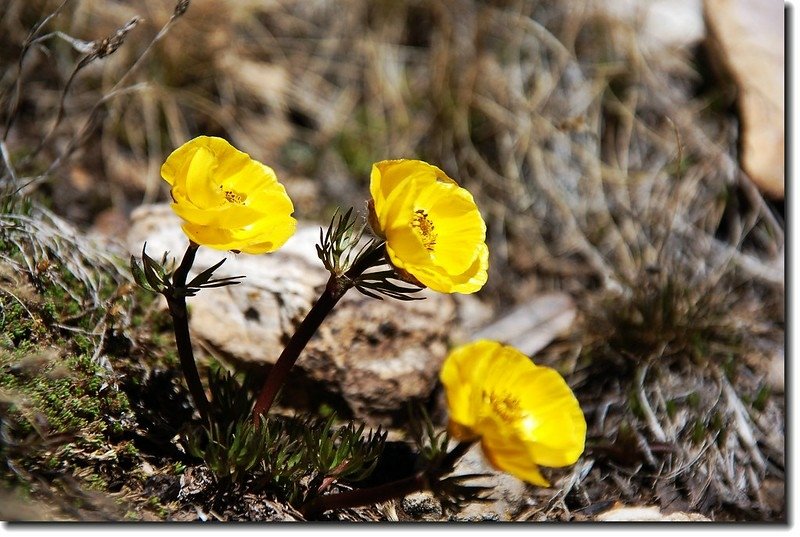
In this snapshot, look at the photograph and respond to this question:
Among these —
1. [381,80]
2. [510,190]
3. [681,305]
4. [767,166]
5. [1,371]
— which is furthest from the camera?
[381,80]

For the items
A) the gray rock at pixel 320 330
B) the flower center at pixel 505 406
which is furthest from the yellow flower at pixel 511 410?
the gray rock at pixel 320 330

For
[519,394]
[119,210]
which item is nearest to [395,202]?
[519,394]

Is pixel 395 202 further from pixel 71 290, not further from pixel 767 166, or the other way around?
pixel 767 166

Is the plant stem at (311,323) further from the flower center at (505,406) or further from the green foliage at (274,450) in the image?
the flower center at (505,406)

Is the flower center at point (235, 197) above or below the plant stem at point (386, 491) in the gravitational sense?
above

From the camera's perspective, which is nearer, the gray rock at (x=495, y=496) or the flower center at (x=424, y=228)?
the flower center at (x=424, y=228)

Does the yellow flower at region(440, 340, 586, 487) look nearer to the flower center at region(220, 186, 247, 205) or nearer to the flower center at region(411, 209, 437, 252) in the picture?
the flower center at region(411, 209, 437, 252)

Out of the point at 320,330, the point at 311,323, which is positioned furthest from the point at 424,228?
the point at 320,330
